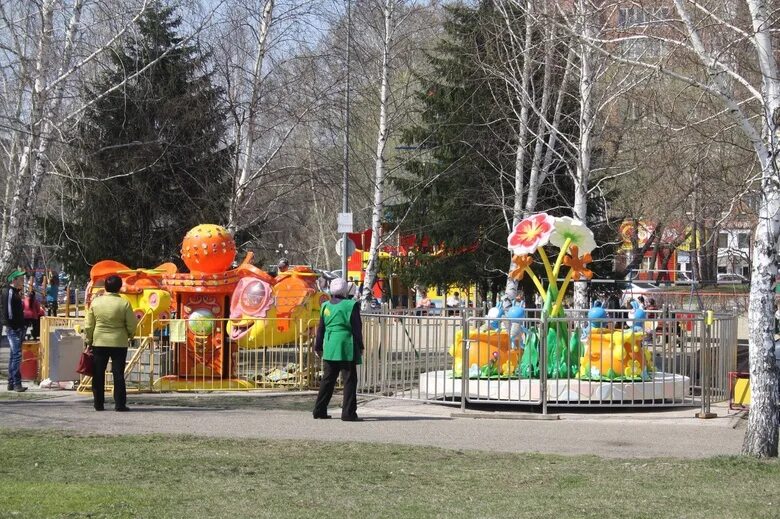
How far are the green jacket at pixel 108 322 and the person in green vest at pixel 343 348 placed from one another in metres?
2.59

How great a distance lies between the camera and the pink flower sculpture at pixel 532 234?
Answer: 15.8 m

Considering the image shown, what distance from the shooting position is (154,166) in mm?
27484

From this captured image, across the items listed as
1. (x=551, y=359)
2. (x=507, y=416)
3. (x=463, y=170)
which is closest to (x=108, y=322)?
(x=507, y=416)

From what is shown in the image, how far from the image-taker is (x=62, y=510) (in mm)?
7250

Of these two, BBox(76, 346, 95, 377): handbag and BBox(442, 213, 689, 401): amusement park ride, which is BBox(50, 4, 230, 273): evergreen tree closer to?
BBox(76, 346, 95, 377): handbag

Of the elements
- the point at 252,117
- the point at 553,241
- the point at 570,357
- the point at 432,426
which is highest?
the point at 252,117

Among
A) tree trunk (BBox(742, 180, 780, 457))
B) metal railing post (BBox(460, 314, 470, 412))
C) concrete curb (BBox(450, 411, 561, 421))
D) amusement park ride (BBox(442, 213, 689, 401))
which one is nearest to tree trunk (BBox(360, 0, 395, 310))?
amusement park ride (BBox(442, 213, 689, 401))

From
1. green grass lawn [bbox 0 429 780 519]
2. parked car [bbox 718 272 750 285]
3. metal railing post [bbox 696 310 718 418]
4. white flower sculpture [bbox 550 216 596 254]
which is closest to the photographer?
green grass lawn [bbox 0 429 780 519]

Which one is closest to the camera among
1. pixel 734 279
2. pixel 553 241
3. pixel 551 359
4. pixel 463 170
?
pixel 551 359

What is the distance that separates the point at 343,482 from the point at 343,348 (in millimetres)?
4414

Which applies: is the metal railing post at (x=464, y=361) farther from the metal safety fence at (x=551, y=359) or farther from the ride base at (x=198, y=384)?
the ride base at (x=198, y=384)

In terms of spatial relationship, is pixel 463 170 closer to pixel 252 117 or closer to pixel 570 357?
pixel 252 117

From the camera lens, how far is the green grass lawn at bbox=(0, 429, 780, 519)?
300 inches

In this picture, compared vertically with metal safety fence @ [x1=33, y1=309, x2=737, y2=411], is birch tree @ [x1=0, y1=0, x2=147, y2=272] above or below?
above
